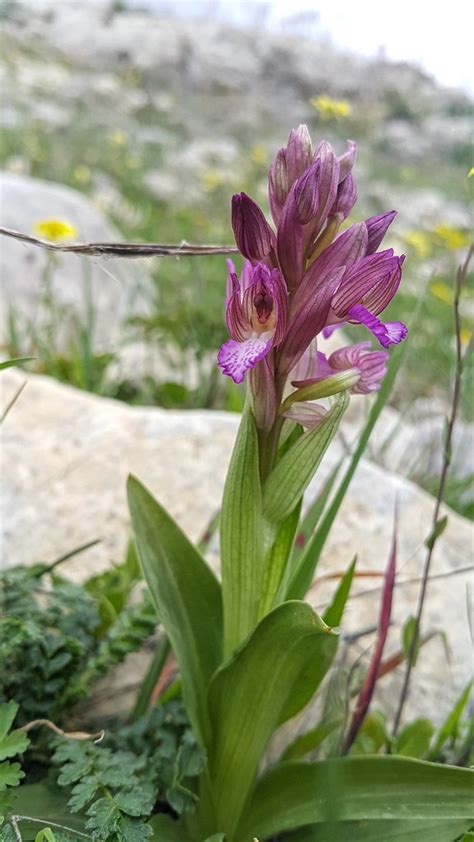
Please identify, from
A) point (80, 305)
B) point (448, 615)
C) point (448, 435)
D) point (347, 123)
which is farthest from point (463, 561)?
point (347, 123)

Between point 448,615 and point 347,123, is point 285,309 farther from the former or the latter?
point 347,123

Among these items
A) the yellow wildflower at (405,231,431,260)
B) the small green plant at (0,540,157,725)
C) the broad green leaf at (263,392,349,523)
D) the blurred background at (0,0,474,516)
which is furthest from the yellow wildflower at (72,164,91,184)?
the broad green leaf at (263,392,349,523)

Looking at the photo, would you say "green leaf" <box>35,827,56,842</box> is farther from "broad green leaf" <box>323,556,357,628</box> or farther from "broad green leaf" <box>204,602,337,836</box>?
"broad green leaf" <box>323,556,357,628</box>

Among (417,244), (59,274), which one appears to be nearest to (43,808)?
(59,274)

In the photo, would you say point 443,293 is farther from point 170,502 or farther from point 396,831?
point 396,831

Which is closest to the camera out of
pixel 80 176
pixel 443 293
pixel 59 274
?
pixel 59 274

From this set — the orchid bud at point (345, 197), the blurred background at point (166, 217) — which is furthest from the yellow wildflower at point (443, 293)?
the orchid bud at point (345, 197)
